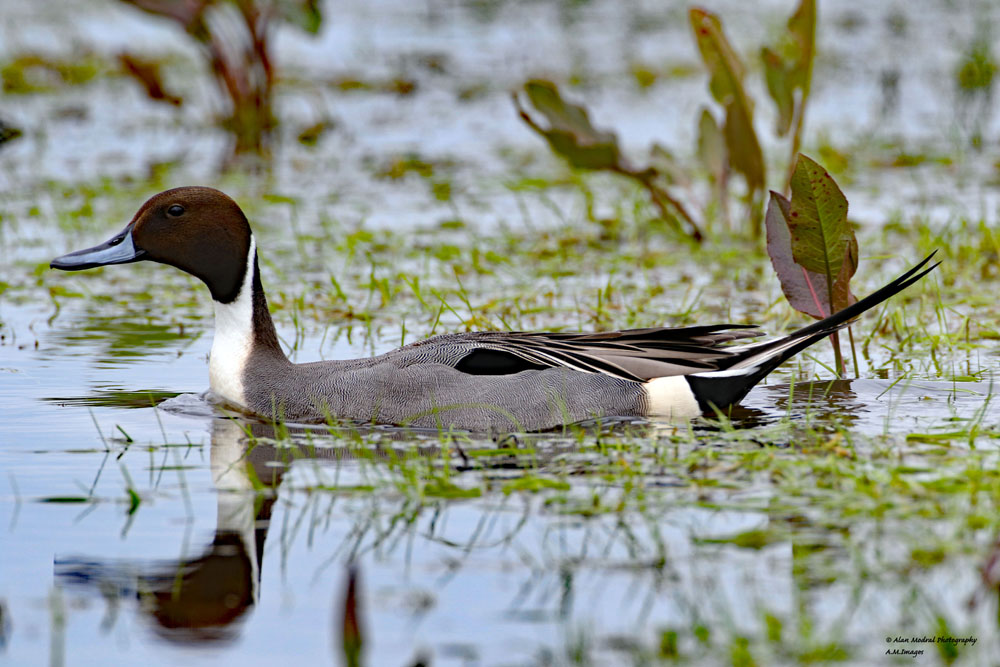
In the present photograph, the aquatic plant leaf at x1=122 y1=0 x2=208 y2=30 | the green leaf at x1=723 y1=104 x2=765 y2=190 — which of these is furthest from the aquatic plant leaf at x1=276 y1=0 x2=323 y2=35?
the green leaf at x1=723 y1=104 x2=765 y2=190

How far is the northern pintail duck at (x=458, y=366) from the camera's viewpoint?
509 centimetres

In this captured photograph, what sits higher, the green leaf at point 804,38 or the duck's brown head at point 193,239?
the green leaf at point 804,38

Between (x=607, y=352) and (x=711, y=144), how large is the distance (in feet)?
10.2

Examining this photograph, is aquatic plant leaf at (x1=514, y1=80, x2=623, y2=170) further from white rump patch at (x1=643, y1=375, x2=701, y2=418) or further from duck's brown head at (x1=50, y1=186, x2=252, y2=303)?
white rump patch at (x1=643, y1=375, x2=701, y2=418)

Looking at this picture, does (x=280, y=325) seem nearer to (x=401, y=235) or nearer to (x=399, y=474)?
(x=401, y=235)

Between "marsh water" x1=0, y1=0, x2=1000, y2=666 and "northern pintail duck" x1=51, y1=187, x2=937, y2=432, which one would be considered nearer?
"marsh water" x1=0, y1=0, x2=1000, y2=666

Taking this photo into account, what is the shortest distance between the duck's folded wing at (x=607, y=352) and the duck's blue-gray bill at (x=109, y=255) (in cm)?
125

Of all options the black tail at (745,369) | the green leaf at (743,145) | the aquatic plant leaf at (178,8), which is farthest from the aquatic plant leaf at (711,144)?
the aquatic plant leaf at (178,8)

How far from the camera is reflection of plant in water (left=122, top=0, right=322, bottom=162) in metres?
10.1

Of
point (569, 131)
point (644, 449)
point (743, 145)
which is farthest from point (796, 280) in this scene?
point (743, 145)

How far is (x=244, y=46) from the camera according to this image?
10930 mm

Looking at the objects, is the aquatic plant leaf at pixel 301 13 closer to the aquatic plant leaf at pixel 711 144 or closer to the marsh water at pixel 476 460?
the marsh water at pixel 476 460

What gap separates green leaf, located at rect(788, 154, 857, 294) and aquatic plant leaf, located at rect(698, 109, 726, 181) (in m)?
2.66

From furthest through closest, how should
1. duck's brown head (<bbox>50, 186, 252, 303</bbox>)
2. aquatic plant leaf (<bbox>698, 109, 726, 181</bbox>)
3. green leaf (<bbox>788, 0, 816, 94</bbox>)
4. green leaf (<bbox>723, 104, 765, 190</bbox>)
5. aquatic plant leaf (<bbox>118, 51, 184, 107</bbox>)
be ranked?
1. aquatic plant leaf (<bbox>118, 51, 184, 107</bbox>)
2. aquatic plant leaf (<bbox>698, 109, 726, 181</bbox>)
3. green leaf (<bbox>723, 104, 765, 190</bbox>)
4. green leaf (<bbox>788, 0, 816, 94</bbox>)
5. duck's brown head (<bbox>50, 186, 252, 303</bbox>)
